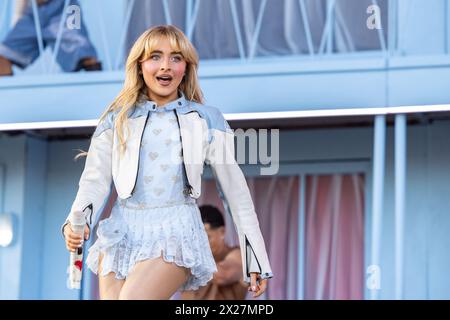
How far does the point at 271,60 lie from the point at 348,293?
1.64 metres

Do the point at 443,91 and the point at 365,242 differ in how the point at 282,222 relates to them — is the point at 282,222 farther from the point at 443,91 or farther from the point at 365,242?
the point at 443,91

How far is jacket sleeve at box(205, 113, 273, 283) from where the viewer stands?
4.86 meters

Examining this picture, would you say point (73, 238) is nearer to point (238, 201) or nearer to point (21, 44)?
point (238, 201)

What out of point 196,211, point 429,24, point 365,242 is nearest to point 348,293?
point 365,242

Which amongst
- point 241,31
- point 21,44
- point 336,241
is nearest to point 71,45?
point 21,44

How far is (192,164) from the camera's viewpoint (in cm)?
480

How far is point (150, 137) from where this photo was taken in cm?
484

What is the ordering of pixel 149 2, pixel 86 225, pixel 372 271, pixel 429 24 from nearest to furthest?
pixel 86 225, pixel 372 271, pixel 429 24, pixel 149 2

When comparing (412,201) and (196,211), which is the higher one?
(412,201)

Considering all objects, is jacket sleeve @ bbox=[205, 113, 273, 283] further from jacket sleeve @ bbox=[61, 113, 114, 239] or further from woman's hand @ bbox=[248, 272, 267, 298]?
jacket sleeve @ bbox=[61, 113, 114, 239]

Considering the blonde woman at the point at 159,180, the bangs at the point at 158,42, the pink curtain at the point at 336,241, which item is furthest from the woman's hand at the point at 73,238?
the pink curtain at the point at 336,241

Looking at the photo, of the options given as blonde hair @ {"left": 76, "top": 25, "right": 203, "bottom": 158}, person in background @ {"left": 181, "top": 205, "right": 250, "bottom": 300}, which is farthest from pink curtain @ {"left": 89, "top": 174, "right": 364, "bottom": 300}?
blonde hair @ {"left": 76, "top": 25, "right": 203, "bottom": 158}

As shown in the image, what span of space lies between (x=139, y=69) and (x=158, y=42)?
0.15m

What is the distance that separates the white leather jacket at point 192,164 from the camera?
15.7ft
